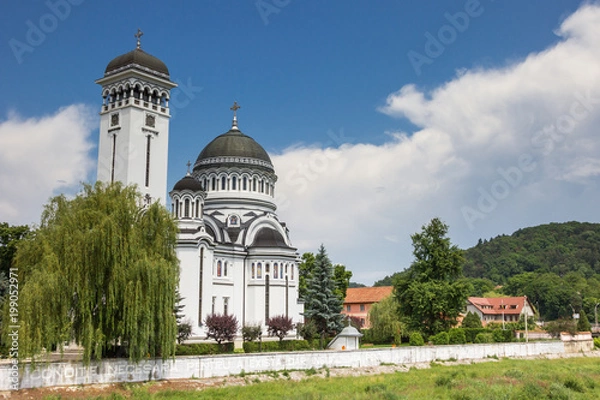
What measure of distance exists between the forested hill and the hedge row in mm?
120038

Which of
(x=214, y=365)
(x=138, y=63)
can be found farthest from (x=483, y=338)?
(x=138, y=63)

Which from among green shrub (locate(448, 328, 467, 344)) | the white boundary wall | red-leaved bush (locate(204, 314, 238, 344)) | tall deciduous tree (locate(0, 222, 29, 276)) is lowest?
the white boundary wall

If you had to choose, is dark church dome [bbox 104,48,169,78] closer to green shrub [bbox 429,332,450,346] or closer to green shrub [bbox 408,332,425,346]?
green shrub [bbox 408,332,425,346]

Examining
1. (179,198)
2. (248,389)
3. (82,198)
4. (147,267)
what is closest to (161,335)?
(147,267)

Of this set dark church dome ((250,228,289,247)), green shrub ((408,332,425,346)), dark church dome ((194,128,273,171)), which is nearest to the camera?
green shrub ((408,332,425,346))

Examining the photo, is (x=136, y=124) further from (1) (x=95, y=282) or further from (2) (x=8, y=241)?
(1) (x=95, y=282)

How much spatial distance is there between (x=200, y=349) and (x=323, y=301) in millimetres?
13277

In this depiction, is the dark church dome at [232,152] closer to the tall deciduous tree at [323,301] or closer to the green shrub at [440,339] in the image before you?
the tall deciduous tree at [323,301]

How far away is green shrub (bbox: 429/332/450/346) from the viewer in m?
40.5

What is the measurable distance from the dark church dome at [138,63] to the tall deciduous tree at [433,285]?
71.4 ft

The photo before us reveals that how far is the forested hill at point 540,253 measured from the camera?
15625 cm

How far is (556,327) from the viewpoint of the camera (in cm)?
5281

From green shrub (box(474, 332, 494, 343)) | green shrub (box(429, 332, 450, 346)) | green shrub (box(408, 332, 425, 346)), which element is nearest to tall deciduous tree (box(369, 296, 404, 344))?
green shrub (box(474, 332, 494, 343))

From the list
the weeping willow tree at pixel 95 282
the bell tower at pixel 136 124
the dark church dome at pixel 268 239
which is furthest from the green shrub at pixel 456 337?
the weeping willow tree at pixel 95 282
